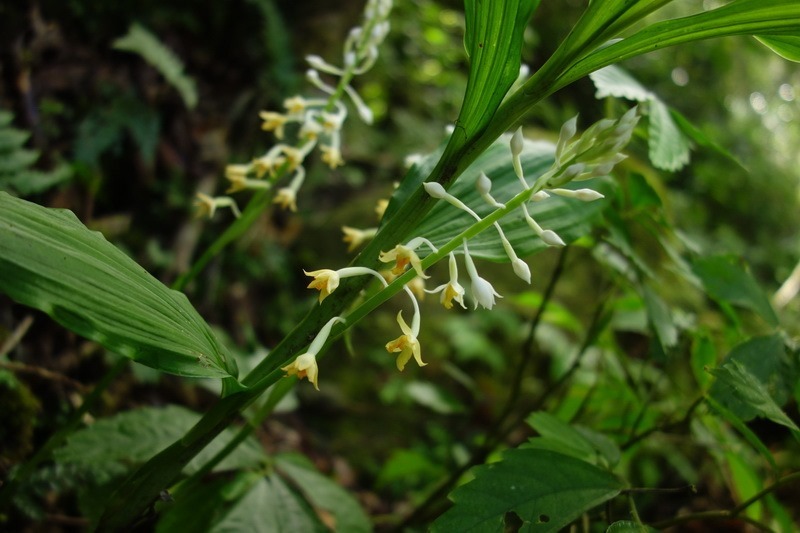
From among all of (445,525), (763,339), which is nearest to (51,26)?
(445,525)

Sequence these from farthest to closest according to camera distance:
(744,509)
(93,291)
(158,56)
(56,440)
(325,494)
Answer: (158,56) → (325,494) → (56,440) → (744,509) → (93,291)

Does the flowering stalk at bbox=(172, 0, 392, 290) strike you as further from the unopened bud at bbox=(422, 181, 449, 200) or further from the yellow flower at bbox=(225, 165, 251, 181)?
the unopened bud at bbox=(422, 181, 449, 200)

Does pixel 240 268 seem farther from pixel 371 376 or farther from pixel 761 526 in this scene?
pixel 761 526

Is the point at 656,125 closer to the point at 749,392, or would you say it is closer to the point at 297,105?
the point at 749,392

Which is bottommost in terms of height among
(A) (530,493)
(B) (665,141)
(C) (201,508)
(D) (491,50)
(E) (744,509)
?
(C) (201,508)

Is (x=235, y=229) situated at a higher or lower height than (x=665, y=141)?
lower

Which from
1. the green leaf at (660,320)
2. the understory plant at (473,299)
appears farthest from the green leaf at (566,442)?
the green leaf at (660,320)

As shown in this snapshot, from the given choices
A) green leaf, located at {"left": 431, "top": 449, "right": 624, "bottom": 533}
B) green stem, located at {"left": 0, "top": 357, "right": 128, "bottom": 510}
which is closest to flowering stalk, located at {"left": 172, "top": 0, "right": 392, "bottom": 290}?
green stem, located at {"left": 0, "top": 357, "right": 128, "bottom": 510}

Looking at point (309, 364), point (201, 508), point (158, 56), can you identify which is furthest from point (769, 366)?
point (158, 56)
